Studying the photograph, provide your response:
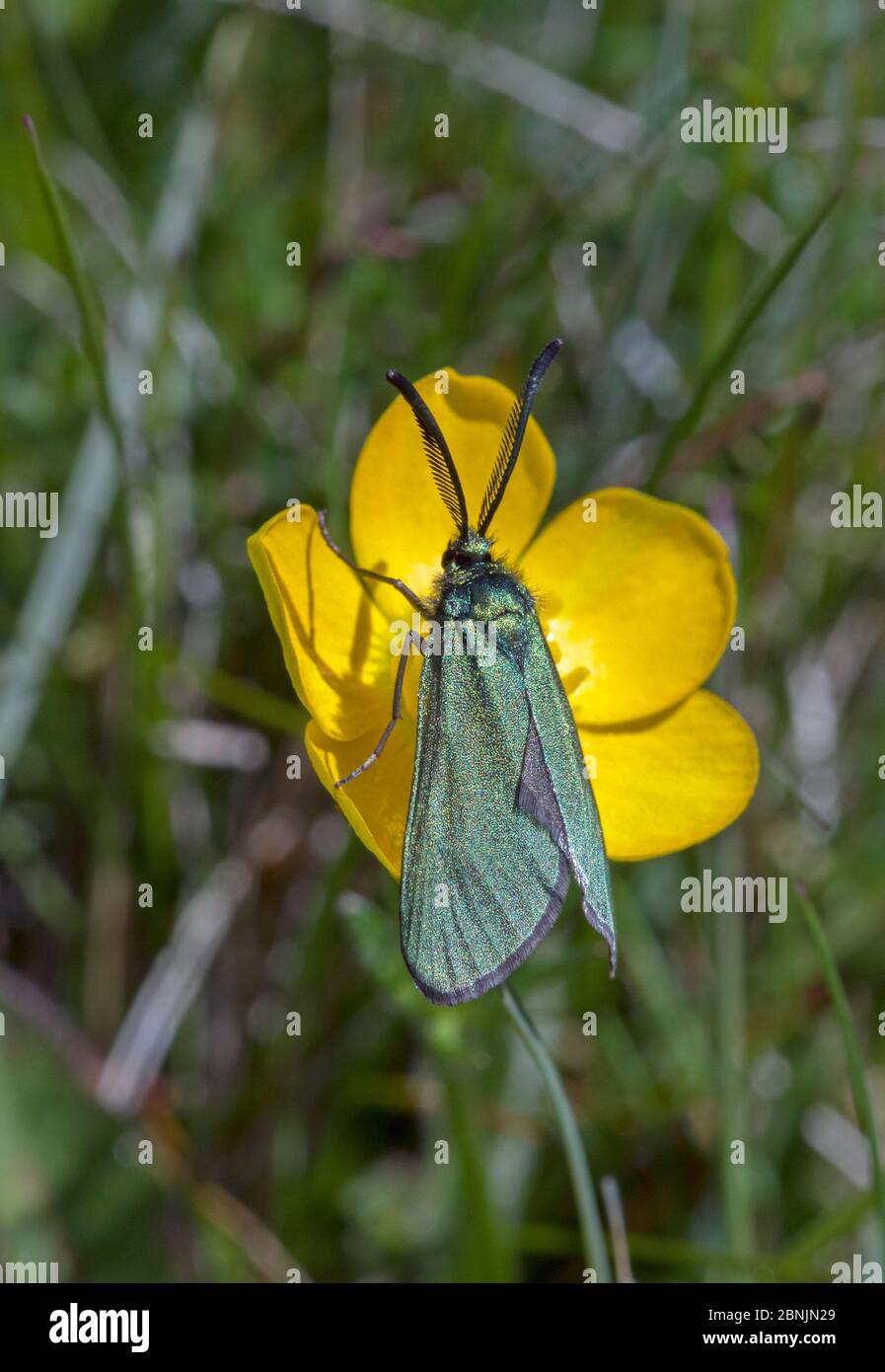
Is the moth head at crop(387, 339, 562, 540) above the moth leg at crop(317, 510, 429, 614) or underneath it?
above

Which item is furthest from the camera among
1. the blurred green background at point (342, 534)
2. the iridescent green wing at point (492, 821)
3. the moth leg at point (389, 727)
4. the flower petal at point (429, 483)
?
the blurred green background at point (342, 534)

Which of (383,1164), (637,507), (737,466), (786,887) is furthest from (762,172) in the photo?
(383,1164)

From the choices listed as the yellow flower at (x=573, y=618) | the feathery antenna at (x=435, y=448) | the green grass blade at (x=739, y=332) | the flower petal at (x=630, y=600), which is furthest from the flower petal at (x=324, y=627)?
the green grass blade at (x=739, y=332)

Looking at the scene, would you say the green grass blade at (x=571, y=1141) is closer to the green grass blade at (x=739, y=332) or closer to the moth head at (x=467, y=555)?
the moth head at (x=467, y=555)

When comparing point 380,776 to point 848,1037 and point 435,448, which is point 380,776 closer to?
point 435,448

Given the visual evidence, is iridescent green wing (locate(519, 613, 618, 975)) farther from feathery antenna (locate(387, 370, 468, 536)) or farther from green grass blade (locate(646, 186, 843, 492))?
green grass blade (locate(646, 186, 843, 492))

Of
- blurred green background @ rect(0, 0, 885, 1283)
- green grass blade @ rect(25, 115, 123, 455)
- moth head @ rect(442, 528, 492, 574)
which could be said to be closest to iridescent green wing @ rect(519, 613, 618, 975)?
moth head @ rect(442, 528, 492, 574)
